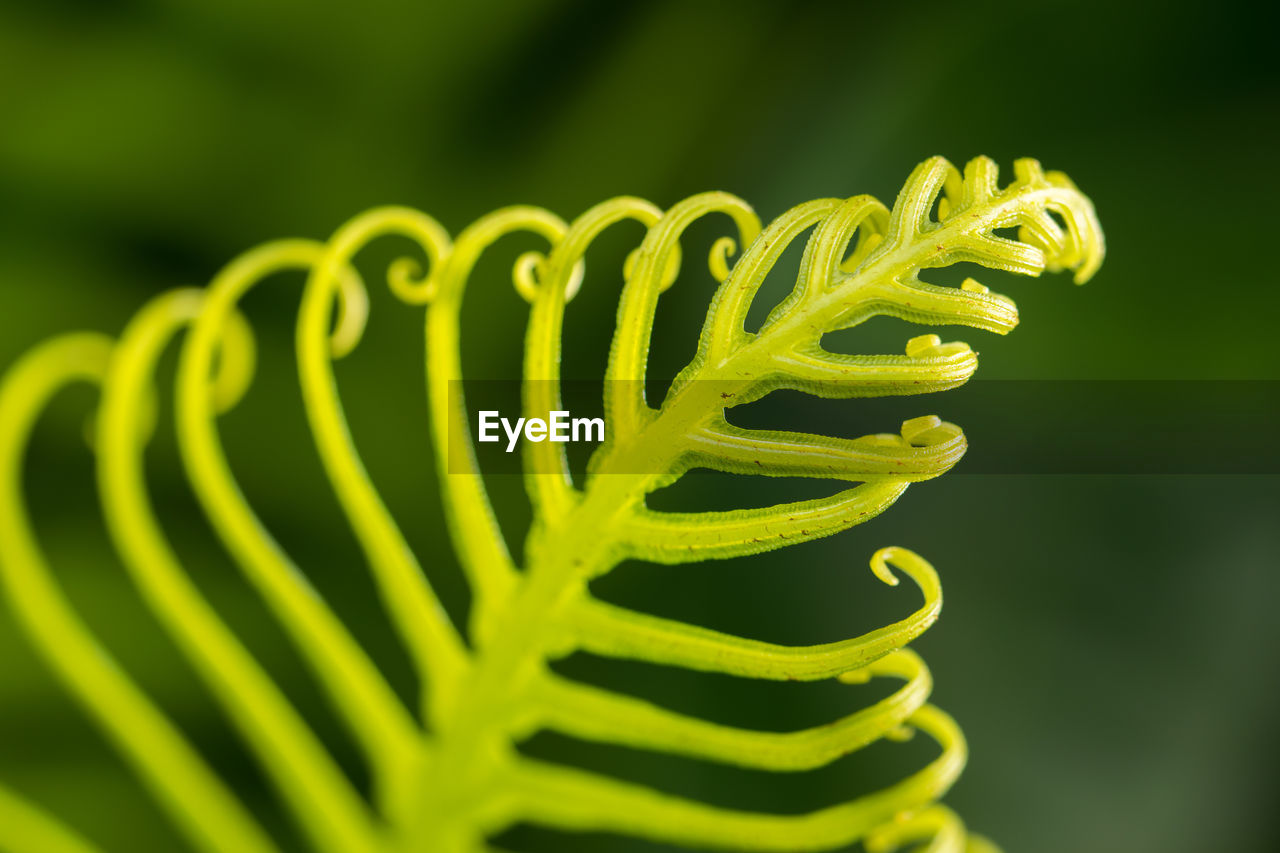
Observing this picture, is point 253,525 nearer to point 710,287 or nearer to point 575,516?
point 575,516

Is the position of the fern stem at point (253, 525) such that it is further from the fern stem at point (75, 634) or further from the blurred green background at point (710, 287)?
the blurred green background at point (710, 287)

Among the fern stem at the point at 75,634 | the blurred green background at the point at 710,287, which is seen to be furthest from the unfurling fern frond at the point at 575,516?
the blurred green background at the point at 710,287

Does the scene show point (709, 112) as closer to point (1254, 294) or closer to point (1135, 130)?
point (1135, 130)

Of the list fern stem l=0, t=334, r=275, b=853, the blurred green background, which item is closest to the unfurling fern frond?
fern stem l=0, t=334, r=275, b=853

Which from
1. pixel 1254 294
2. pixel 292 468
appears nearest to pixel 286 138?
pixel 292 468

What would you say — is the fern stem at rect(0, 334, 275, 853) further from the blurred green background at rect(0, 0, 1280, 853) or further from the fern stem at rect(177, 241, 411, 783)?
the blurred green background at rect(0, 0, 1280, 853)

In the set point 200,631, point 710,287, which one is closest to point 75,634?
point 200,631
